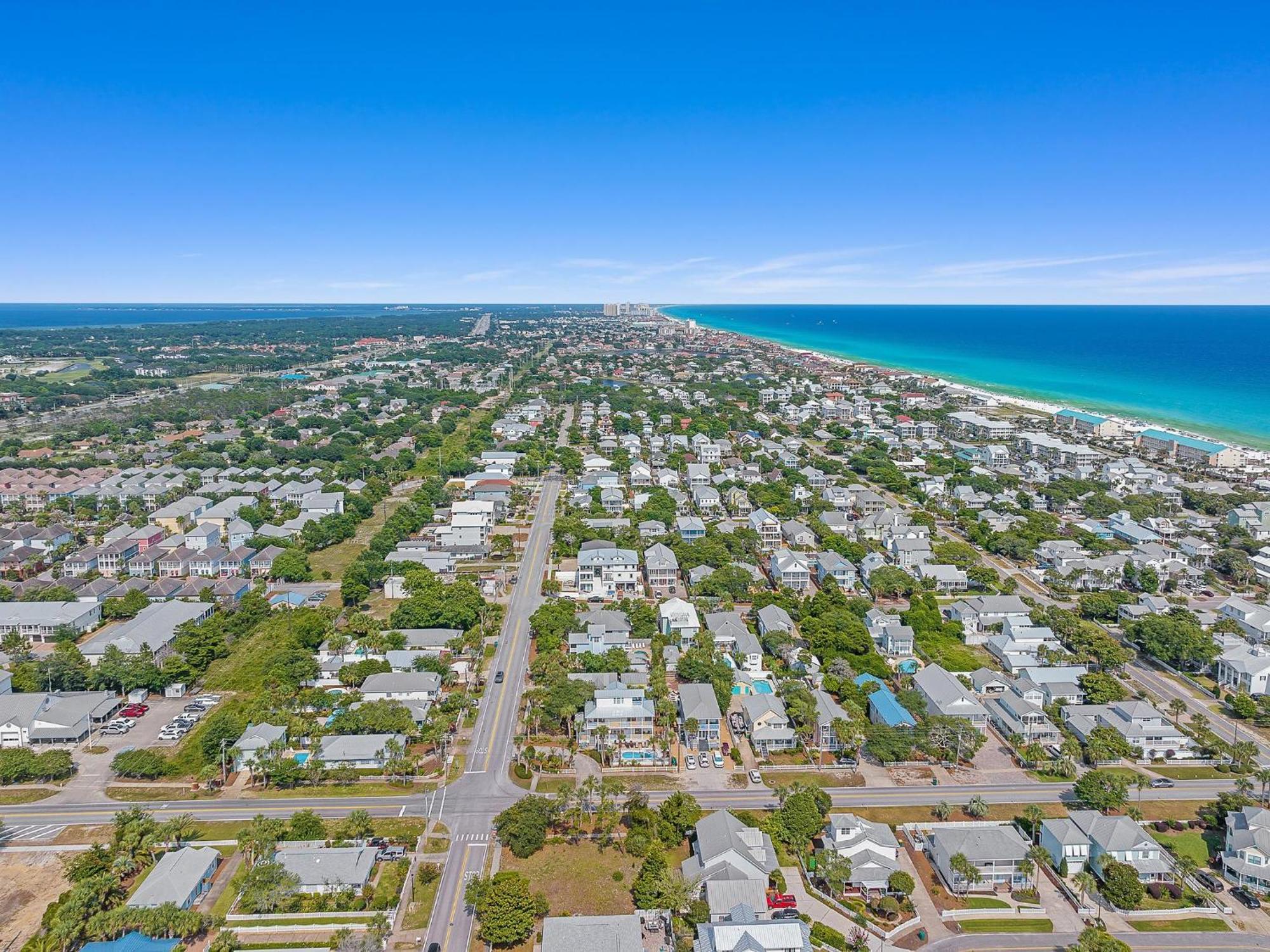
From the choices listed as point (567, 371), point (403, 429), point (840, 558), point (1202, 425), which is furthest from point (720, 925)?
point (567, 371)

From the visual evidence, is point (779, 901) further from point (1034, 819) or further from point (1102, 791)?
point (1102, 791)

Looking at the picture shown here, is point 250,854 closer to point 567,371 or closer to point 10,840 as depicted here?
point 10,840

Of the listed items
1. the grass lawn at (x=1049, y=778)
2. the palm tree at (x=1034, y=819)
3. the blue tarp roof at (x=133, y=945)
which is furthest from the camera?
the grass lawn at (x=1049, y=778)

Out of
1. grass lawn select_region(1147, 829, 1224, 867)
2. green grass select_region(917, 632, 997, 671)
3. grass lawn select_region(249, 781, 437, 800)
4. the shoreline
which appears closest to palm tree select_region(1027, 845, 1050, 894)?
grass lawn select_region(1147, 829, 1224, 867)

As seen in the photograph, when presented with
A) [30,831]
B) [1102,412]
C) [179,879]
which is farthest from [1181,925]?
[1102,412]

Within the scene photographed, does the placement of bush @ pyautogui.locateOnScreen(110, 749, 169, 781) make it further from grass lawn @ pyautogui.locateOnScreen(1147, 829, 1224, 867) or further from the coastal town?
grass lawn @ pyautogui.locateOnScreen(1147, 829, 1224, 867)

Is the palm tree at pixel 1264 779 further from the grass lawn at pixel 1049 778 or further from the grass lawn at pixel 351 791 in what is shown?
the grass lawn at pixel 351 791

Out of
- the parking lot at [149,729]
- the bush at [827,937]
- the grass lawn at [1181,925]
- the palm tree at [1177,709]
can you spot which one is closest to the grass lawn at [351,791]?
the parking lot at [149,729]
